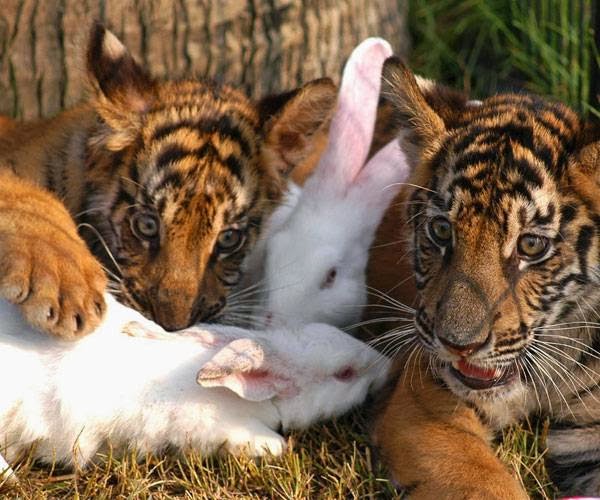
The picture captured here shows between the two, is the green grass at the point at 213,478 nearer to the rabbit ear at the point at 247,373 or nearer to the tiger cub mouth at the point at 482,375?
the rabbit ear at the point at 247,373

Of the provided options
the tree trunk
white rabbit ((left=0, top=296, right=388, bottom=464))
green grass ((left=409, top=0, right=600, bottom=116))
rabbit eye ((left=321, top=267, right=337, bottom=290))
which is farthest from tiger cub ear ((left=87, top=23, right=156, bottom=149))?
green grass ((left=409, top=0, right=600, bottom=116))

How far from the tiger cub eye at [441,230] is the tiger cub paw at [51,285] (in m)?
1.14

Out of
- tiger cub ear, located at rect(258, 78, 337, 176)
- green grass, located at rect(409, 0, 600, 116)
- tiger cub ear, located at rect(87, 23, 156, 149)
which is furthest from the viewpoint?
green grass, located at rect(409, 0, 600, 116)

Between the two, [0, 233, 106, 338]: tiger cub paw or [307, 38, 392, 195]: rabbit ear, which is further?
[307, 38, 392, 195]: rabbit ear

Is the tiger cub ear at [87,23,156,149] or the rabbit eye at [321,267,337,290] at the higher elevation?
the tiger cub ear at [87,23,156,149]

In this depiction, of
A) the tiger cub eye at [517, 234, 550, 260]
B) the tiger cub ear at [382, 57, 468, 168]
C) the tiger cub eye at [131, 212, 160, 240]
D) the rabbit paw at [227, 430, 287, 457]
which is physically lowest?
the rabbit paw at [227, 430, 287, 457]

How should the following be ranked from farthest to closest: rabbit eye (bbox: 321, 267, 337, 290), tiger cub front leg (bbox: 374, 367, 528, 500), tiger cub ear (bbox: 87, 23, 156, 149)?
1. rabbit eye (bbox: 321, 267, 337, 290)
2. tiger cub ear (bbox: 87, 23, 156, 149)
3. tiger cub front leg (bbox: 374, 367, 528, 500)

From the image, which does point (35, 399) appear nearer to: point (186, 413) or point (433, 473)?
point (186, 413)

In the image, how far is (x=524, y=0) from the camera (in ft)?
19.9

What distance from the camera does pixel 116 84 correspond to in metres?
4.25

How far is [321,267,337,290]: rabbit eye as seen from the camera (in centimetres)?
442

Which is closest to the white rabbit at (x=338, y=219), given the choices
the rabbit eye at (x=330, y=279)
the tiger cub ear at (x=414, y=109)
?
the rabbit eye at (x=330, y=279)

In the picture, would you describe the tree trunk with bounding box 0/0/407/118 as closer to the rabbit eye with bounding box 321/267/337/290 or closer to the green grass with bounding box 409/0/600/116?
the green grass with bounding box 409/0/600/116

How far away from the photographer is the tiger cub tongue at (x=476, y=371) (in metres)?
3.67
